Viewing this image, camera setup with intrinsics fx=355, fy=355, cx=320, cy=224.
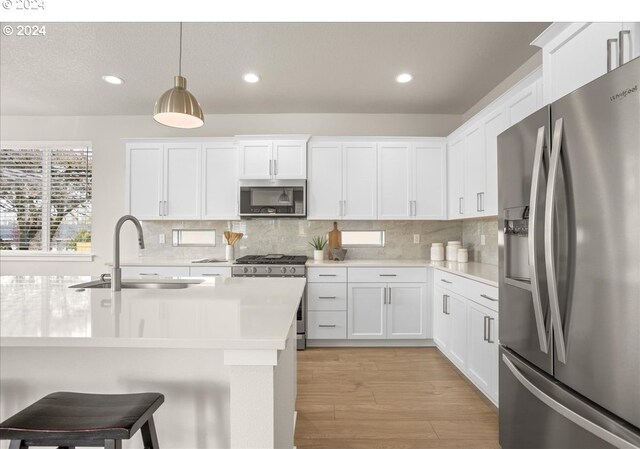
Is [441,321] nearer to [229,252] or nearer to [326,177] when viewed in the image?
[326,177]

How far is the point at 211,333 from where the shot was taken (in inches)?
38.6

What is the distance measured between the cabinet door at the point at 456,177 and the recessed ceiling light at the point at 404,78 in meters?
0.77

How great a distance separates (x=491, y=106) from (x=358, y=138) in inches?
57.8

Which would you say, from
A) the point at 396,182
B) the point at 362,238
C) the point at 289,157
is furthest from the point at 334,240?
the point at 289,157

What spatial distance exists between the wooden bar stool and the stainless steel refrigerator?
4.73 ft

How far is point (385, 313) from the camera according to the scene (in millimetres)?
3637

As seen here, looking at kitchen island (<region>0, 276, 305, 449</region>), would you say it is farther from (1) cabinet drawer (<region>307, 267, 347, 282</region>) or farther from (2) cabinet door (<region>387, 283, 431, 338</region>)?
(2) cabinet door (<region>387, 283, 431, 338</region>)

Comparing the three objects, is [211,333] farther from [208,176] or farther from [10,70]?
[10,70]

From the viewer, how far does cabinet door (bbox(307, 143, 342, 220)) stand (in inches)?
154

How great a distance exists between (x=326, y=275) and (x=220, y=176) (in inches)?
63.6

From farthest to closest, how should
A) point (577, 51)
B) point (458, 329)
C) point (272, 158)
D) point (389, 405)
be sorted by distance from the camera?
point (272, 158) < point (458, 329) < point (389, 405) < point (577, 51)

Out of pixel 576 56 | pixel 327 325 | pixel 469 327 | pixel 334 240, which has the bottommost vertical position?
pixel 327 325

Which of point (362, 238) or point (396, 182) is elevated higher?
point (396, 182)
